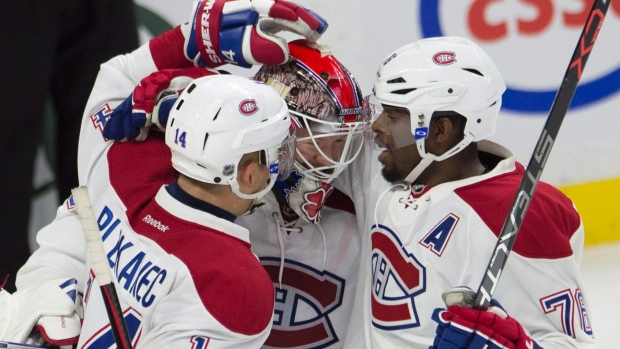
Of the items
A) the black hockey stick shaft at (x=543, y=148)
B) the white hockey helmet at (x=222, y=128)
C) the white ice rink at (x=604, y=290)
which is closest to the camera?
the black hockey stick shaft at (x=543, y=148)

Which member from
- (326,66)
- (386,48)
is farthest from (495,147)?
(386,48)

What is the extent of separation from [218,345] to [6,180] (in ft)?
→ 5.99

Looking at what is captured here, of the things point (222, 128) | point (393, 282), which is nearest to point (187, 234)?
point (222, 128)

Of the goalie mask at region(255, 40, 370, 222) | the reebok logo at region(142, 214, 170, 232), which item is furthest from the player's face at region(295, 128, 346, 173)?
the reebok logo at region(142, 214, 170, 232)

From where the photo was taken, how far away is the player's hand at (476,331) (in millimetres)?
1825

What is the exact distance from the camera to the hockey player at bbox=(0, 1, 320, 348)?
1.88 m

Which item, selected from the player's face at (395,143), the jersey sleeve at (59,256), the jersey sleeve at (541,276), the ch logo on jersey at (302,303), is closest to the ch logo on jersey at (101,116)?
the jersey sleeve at (59,256)

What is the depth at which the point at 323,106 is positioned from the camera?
2346mm

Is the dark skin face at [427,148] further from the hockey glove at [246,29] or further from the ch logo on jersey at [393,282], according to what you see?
the hockey glove at [246,29]

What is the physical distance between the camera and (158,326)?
190 cm

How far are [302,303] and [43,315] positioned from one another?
661mm

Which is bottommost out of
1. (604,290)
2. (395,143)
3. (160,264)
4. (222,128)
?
(604,290)

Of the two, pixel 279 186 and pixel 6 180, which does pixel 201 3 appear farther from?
pixel 6 180

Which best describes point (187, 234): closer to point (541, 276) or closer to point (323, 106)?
point (323, 106)
